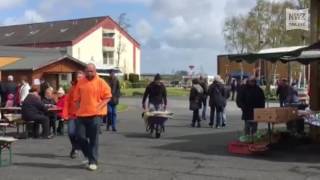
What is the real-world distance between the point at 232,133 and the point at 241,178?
8860mm

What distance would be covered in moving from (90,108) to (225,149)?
464 centimetres

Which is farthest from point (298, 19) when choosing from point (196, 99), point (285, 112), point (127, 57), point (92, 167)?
point (127, 57)

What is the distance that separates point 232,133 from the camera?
19.8 m

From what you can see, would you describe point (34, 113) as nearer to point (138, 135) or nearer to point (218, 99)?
point (138, 135)

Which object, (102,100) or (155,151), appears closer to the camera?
(102,100)

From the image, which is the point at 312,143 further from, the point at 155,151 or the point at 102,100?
the point at 102,100

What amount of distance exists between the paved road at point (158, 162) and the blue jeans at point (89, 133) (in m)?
0.33

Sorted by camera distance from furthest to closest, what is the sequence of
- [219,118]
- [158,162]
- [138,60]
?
[138,60] < [219,118] < [158,162]

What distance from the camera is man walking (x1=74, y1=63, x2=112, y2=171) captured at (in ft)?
38.5

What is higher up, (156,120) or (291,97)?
(291,97)

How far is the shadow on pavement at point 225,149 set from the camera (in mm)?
13852

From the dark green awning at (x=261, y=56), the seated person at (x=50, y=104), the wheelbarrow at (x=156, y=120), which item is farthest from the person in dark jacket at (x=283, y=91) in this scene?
the dark green awning at (x=261, y=56)

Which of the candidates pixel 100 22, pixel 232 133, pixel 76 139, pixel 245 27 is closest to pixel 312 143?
pixel 232 133

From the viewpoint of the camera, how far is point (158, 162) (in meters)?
12.9
